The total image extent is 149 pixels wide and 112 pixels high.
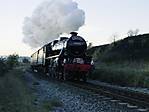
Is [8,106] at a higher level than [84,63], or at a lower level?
lower

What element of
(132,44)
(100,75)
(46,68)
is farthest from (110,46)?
(100,75)

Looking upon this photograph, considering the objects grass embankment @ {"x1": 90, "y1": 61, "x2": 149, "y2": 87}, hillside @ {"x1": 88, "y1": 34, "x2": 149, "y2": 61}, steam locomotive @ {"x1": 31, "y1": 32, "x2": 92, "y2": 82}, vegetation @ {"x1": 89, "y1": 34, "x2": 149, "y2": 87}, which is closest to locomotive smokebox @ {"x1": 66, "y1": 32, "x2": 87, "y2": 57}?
steam locomotive @ {"x1": 31, "y1": 32, "x2": 92, "y2": 82}

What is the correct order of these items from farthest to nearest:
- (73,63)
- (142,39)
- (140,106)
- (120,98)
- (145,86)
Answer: (142,39) < (73,63) < (145,86) < (120,98) < (140,106)

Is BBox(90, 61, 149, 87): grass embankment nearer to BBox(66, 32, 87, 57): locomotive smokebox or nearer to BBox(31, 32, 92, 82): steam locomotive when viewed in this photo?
BBox(31, 32, 92, 82): steam locomotive

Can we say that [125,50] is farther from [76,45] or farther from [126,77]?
[126,77]

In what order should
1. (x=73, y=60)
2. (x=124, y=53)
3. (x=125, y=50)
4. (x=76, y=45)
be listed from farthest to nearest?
(x=125, y=50), (x=124, y=53), (x=76, y=45), (x=73, y=60)

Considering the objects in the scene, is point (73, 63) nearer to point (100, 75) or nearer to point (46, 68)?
point (100, 75)

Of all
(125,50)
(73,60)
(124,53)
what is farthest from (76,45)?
(125,50)

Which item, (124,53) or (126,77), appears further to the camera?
(124,53)

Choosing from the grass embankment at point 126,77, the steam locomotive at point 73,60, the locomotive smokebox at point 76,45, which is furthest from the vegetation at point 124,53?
the locomotive smokebox at point 76,45

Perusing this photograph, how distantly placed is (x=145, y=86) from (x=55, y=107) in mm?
12538

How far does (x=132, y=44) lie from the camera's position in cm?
7344

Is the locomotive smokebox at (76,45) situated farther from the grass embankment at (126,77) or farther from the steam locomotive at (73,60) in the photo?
the grass embankment at (126,77)

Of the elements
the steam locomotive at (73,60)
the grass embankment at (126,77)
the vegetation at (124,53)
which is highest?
the vegetation at (124,53)
